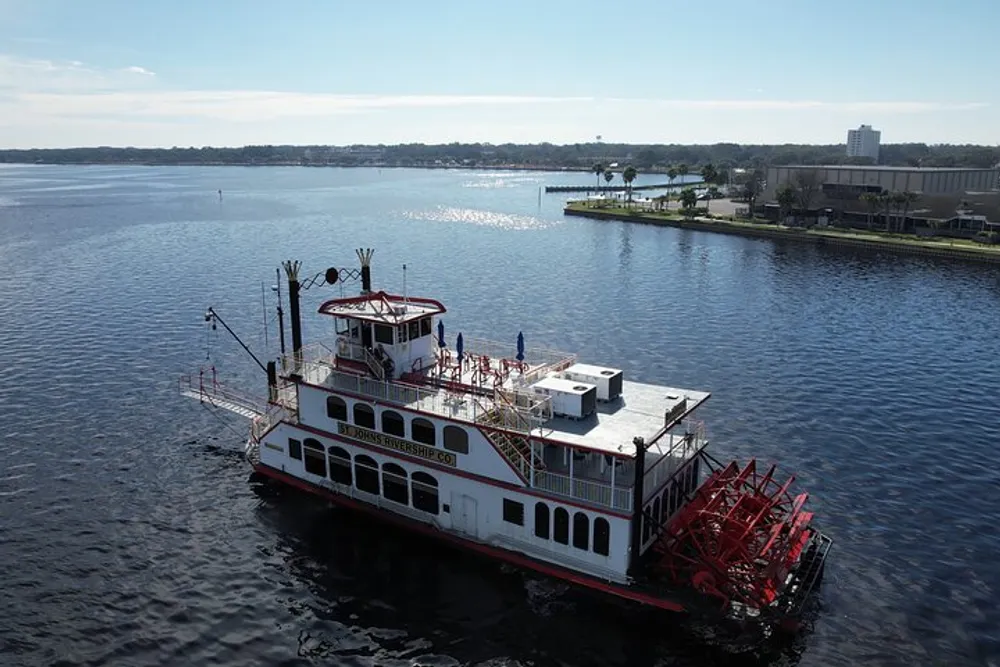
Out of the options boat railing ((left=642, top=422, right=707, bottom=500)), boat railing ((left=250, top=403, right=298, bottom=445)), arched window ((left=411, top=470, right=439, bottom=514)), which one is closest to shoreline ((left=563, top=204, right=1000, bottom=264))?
boat railing ((left=642, top=422, right=707, bottom=500))

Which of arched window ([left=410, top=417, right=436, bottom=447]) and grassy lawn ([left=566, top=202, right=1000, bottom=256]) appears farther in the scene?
grassy lawn ([left=566, top=202, right=1000, bottom=256])

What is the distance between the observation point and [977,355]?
62406mm

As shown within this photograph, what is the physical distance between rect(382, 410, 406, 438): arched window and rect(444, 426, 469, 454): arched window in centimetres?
243

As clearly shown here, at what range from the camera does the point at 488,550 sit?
101 feet

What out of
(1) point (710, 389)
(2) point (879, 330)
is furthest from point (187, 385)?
(2) point (879, 330)

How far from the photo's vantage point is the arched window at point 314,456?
3600cm

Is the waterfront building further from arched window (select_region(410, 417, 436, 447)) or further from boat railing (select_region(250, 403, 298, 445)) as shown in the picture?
boat railing (select_region(250, 403, 298, 445))

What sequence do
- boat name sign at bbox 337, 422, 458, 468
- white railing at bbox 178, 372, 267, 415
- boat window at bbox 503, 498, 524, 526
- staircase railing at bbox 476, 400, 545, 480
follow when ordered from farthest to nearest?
white railing at bbox 178, 372, 267, 415 < boat name sign at bbox 337, 422, 458, 468 < boat window at bbox 503, 498, 524, 526 < staircase railing at bbox 476, 400, 545, 480

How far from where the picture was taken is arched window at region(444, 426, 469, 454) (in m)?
30.8

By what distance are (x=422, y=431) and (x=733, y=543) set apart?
1348 centimetres

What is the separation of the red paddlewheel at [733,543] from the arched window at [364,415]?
539 inches

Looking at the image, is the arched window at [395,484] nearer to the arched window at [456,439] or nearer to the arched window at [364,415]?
the arched window at [364,415]

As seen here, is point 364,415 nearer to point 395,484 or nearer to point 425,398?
point 425,398

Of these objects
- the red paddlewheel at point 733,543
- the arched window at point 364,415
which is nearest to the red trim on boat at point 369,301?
the arched window at point 364,415
